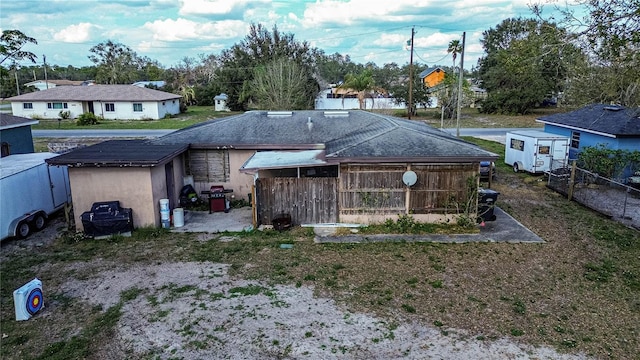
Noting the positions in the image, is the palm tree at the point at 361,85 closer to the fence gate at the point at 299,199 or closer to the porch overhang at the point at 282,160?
the porch overhang at the point at 282,160

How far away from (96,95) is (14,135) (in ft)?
89.9

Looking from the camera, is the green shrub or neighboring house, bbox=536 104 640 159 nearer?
neighboring house, bbox=536 104 640 159

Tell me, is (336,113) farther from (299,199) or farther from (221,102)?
(221,102)

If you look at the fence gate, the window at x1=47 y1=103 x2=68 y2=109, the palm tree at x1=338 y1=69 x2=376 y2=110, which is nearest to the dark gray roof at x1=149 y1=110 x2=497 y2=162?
the fence gate

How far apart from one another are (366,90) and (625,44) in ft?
140

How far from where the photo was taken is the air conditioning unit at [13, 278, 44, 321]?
8016 mm

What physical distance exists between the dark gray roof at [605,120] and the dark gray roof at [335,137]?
7.99 meters

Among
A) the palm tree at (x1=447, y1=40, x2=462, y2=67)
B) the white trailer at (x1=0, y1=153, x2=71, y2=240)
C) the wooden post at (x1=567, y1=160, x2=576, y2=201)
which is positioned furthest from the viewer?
the palm tree at (x1=447, y1=40, x2=462, y2=67)

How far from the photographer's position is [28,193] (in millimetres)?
13359

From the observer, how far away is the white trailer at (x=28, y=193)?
12.3 metres

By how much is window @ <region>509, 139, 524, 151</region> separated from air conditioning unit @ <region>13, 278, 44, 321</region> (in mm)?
20307

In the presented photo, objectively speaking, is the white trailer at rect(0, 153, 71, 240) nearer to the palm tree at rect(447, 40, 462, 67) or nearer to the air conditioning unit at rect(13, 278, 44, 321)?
the air conditioning unit at rect(13, 278, 44, 321)

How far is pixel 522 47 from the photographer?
1144cm

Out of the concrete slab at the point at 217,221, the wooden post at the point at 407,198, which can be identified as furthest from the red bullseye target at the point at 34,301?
the wooden post at the point at 407,198
